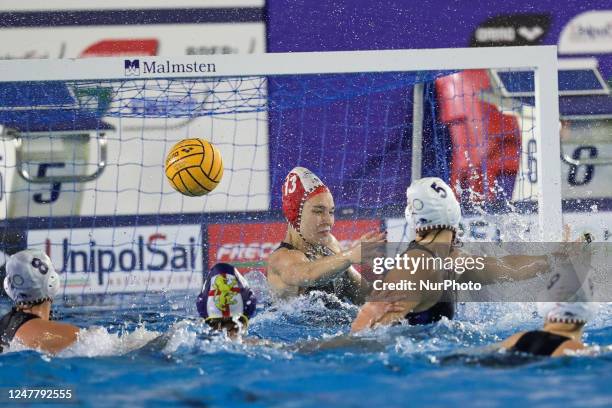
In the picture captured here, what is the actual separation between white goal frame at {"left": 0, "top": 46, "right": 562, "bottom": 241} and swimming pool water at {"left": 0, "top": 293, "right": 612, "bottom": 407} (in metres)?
1.19

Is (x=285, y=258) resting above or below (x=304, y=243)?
below

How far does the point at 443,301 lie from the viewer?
17.7 feet

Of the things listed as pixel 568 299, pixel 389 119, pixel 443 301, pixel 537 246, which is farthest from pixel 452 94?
pixel 568 299

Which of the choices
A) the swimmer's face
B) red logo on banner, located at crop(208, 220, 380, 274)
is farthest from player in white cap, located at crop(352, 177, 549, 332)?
red logo on banner, located at crop(208, 220, 380, 274)

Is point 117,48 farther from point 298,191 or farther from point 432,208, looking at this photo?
point 432,208

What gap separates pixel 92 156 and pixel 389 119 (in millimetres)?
2805

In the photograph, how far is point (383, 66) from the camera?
639 centimetres

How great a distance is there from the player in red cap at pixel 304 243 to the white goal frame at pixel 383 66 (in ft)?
2.42

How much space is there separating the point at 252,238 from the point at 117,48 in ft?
7.18

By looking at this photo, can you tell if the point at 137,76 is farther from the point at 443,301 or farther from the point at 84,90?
the point at 443,301

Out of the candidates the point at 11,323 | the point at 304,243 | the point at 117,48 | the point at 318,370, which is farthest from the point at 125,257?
the point at 318,370

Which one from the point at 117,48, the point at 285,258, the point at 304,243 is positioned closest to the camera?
the point at 285,258

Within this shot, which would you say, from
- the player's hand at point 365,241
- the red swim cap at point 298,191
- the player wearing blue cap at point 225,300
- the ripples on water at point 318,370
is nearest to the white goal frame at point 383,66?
the red swim cap at point 298,191

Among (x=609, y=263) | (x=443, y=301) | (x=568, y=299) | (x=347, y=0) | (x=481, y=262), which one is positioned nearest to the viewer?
(x=568, y=299)
